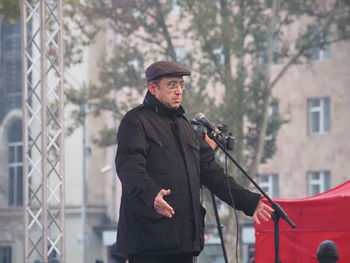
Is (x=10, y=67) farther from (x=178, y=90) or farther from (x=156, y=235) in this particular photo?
(x=156, y=235)

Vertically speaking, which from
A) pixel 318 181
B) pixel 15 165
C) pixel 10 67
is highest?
pixel 10 67

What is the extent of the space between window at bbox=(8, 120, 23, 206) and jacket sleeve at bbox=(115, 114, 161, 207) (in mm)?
39733

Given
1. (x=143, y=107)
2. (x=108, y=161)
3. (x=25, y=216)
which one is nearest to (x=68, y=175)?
(x=108, y=161)

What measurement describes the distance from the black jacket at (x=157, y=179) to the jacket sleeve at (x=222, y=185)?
141 mm

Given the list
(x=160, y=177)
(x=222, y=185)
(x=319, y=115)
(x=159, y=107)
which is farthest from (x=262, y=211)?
(x=319, y=115)

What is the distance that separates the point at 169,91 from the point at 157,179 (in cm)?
57

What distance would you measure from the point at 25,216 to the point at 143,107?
21.1 ft

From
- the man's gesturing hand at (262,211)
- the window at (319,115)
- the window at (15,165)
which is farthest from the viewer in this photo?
the window at (15,165)

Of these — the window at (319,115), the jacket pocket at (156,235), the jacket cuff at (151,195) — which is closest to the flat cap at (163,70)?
the jacket cuff at (151,195)

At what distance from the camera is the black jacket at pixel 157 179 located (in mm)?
6145

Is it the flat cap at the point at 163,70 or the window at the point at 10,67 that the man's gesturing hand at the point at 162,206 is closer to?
the flat cap at the point at 163,70

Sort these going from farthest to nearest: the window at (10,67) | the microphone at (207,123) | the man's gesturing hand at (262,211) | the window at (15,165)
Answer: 1. the window at (15,165)
2. the window at (10,67)
3. the microphone at (207,123)
4. the man's gesturing hand at (262,211)

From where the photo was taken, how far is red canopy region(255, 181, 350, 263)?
9266 millimetres

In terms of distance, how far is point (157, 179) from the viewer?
6.28m
